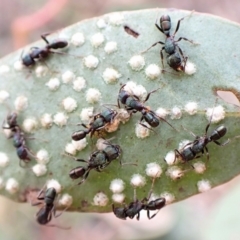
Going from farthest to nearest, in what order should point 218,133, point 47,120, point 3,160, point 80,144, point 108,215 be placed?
Result: point 108,215 → point 3,160 → point 47,120 → point 80,144 → point 218,133

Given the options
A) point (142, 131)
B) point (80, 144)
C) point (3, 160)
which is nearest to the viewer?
point (142, 131)

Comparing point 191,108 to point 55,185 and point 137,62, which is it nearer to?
point 137,62

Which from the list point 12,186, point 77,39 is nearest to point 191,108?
point 77,39

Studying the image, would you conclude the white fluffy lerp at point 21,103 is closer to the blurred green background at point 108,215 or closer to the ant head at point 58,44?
the ant head at point 58,44

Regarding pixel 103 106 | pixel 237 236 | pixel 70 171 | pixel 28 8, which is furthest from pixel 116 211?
pixel 28 8

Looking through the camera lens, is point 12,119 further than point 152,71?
Yes

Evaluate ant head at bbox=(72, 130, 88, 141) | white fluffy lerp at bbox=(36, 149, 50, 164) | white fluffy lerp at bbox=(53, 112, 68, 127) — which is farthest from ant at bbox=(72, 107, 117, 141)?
white fluffy lerp at bbox=(36, 149, 50, 164)

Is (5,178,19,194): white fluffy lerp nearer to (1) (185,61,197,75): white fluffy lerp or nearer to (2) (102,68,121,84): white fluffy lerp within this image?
(2) (102,68,121,84): white fluffy lerp
